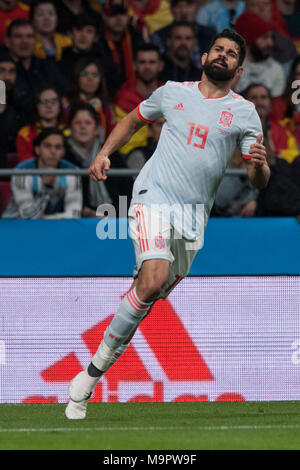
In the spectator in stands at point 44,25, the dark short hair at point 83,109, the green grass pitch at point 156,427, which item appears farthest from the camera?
the spectator in stands at point 44,25

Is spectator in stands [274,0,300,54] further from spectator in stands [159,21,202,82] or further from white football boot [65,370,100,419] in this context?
white football boot [65,370,100,419]

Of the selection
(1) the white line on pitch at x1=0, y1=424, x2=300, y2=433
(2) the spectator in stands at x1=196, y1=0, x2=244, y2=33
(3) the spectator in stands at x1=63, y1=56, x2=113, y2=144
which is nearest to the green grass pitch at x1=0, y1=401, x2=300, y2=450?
(1) the white line on pitch at x1=0, y1=424, x2=300, y2=433

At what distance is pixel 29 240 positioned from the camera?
7949 millimetres

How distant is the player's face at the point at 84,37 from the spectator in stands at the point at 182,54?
84 cm

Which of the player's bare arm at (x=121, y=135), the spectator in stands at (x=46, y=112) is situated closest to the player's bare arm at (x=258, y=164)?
the player's bare arm at (x=121, y=135)

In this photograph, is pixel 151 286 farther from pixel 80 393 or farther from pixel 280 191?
pixel 280 191

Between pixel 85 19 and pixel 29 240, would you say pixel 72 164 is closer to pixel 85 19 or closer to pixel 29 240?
pixel 29 240

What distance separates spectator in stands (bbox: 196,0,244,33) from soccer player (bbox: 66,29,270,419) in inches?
196

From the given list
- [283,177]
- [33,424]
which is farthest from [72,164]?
[33,424]

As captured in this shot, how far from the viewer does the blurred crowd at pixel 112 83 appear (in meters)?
8.64

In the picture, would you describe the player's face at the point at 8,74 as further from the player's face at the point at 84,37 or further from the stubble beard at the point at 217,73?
the stubble beard at the point at 217,73

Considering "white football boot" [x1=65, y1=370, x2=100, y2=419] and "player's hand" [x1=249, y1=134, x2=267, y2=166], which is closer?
"player's hand" [x1=249, y1=134, x2=267, y2=166]

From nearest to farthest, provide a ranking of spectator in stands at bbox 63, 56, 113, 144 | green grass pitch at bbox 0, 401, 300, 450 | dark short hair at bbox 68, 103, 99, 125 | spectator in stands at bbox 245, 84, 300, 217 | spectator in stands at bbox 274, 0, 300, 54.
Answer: green grass pitch at bbox 0, 401, 300, 450
spectator in stands at bbox 245, 84, 300, 217
dark short hair at bbox 68, 103, 99, 125
spectator in stands at bbox 63, 56, 113, 144
spectator in stands at bbox 274, 0, 300, 54

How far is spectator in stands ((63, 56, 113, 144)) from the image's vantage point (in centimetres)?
1000
